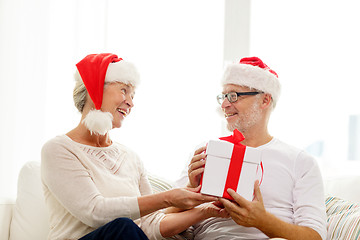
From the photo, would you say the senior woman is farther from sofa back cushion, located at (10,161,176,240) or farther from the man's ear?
the man's ear

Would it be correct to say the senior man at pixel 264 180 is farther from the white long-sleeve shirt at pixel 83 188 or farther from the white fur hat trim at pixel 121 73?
the white fur hat trim at pixel 121 73

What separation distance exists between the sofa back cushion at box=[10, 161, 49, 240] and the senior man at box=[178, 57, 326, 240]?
0.71m

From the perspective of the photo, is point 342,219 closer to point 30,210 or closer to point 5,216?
point 30,210

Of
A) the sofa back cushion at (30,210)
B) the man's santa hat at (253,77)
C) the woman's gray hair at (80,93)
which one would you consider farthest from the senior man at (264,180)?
the sofa back cushion at (30,210)

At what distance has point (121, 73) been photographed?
2.05m

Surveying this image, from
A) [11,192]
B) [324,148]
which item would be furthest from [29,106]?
[324,148]

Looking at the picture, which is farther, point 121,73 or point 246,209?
point 121,73

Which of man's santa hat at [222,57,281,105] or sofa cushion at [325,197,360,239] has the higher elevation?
man's santa hat at [222,57,281,105]


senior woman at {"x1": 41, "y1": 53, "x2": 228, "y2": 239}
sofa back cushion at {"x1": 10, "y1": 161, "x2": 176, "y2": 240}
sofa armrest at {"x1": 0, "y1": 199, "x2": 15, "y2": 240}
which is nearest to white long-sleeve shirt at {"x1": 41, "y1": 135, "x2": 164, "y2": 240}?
senior woman at {"x1": 41, "y1": 53, "x2": 228, "y2": 239}

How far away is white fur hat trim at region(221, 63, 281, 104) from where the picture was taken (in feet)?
7.39

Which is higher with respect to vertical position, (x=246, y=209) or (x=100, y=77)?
(x=100, y=77)

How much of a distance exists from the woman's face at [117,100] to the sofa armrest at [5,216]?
0.79 meters

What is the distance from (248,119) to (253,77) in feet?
0.69

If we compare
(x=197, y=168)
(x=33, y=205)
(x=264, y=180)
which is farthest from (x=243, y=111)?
(x=33, y=205)
